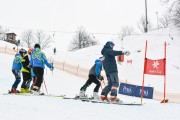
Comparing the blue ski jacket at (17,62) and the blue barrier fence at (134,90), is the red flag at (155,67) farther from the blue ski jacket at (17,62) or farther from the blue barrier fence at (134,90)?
the blue barrier fence at (134,90)

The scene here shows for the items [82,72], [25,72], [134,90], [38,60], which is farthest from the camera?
[82,72]

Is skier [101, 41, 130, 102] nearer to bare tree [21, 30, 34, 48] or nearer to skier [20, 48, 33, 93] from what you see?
skier [20, 48, 33, 93]

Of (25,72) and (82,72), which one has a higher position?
(25,72)

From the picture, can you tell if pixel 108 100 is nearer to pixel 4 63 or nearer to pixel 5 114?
pixel 5 114

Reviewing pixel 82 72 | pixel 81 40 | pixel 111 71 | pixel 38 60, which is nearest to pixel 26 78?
pixel 38 60

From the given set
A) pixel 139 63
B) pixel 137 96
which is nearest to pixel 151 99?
pixel 137 96

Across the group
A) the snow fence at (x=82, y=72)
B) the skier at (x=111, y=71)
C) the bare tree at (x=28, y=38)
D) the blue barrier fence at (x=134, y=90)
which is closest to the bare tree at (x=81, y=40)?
the bare tree at (x=28, y=38)

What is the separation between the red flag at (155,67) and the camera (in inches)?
431

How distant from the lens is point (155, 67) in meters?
11.1

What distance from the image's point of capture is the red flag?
11.0 metres

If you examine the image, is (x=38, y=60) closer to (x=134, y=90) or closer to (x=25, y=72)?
(x=25, y=72)

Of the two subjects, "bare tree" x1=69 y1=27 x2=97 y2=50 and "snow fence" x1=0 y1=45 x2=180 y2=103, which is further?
"bare tree" x1=69 y1=27 x2=97 y2=50

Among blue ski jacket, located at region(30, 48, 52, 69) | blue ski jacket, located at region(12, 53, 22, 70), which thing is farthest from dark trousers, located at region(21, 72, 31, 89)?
blue ski jacket, located at region(30, 48, 52, 69)

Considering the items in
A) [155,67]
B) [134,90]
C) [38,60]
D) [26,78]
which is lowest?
[134,90]
